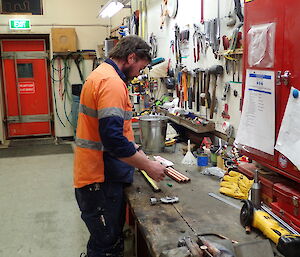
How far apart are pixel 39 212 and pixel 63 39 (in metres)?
3.51

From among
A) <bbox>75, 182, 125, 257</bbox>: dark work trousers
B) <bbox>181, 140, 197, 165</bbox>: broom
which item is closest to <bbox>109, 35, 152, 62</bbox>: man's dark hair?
<bbox>75, 182, 125, 257</bbox>: dark work trousers

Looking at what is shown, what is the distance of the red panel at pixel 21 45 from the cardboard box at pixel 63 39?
0.51 m

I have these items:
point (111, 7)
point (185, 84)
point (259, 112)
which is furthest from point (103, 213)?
point (111, 7)

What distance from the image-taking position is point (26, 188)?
423 centimetres

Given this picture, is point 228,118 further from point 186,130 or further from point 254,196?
point 254,196

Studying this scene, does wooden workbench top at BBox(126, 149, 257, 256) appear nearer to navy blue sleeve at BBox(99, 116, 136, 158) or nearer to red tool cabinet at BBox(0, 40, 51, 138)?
navy blue sleeve at BBox(99, 116, 136, 158)

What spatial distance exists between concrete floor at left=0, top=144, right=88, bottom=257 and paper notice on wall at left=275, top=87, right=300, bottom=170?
6.74 ft

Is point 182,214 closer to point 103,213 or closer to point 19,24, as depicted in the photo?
point 103,213

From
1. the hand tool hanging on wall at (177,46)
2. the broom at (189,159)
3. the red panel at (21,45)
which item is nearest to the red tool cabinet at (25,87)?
the red panel at (21,45)

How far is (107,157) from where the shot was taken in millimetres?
1898

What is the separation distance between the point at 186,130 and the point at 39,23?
167 inches

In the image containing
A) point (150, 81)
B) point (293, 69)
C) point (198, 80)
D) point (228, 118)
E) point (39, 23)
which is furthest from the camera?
point (39, 23)

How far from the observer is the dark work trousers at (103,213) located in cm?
192

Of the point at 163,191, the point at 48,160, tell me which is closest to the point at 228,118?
the point at 163,191
